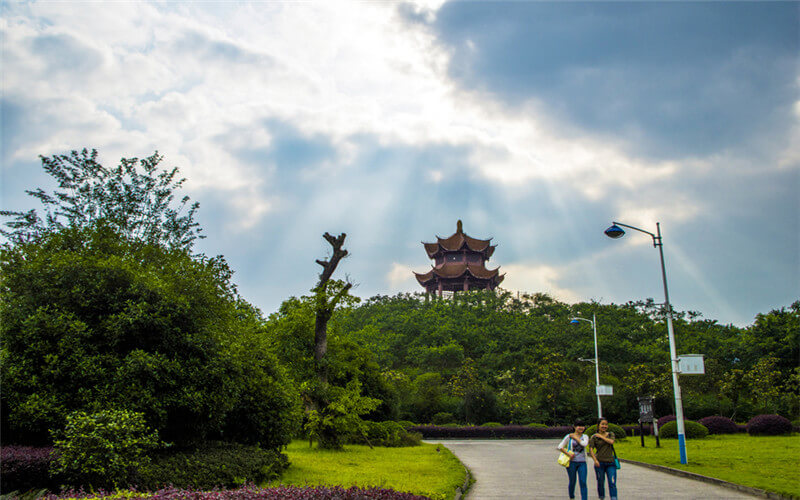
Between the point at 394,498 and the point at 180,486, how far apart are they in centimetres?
416

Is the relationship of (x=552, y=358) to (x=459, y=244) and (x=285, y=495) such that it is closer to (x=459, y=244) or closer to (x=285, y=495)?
Result: (x=459, y=244)

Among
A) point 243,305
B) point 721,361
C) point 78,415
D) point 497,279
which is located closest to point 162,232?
point 243,305

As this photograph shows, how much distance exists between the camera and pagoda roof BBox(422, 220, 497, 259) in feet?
238

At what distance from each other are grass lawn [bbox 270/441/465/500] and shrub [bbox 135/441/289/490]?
0.43 metres

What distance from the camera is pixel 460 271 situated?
235 feet

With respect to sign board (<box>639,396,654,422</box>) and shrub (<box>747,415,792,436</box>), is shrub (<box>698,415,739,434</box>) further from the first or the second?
sign board (<box>639,396,654,422</box>)

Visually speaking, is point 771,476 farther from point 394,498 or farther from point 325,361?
point 325,361

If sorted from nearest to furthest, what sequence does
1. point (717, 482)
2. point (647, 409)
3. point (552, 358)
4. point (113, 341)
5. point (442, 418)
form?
point (113, 341), point (717, 482), point (647, 409), point (442, 418), point (552, 358)

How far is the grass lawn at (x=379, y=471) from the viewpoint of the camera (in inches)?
441

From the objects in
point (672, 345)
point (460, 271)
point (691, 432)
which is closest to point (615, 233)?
point (672, 345)

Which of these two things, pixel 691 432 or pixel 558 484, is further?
pixel 691 432

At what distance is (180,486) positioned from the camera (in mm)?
9344

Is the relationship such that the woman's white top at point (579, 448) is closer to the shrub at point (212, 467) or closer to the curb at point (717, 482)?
the curb at point (717, 482)

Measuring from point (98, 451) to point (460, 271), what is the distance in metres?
64.0
